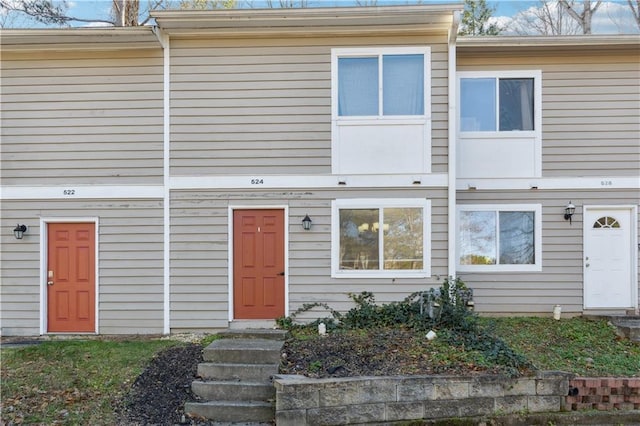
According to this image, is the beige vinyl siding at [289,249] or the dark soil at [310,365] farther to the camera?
Answer: the beige vinyl siding at [289,249]

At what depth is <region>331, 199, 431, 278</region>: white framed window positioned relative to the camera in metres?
7.51

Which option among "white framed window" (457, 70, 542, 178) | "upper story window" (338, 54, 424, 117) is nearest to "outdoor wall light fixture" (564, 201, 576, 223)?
"white framed window" (457, 70, 542, 178)

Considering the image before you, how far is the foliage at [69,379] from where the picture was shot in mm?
4668

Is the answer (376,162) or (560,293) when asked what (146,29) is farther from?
(560,293)

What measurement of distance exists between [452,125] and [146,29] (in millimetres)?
5495

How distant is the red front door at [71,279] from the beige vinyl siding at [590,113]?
7954 mm

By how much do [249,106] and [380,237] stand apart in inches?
130

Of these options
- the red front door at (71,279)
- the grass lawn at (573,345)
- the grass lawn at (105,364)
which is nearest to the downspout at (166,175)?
the grass lawn at (105,364)

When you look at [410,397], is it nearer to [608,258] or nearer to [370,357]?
[370,357]

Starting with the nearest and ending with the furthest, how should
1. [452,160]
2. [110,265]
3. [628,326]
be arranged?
[628,326] < [452,160] < [110,265]

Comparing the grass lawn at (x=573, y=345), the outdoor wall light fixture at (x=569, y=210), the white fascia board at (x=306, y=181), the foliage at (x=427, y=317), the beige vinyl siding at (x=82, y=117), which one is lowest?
the grass lawn at (x=573, y=345)

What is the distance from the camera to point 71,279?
770 cm

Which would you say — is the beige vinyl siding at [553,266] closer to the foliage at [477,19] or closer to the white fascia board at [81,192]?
the white fascia board at [81,192]

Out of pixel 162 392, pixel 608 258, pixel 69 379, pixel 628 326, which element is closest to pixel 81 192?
pixel 69 379
